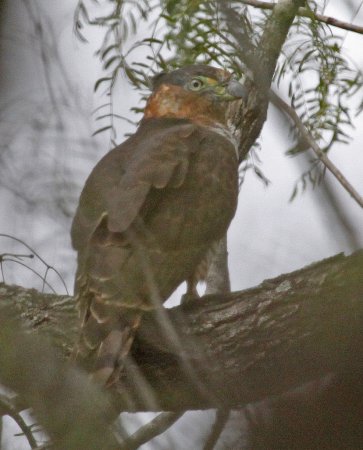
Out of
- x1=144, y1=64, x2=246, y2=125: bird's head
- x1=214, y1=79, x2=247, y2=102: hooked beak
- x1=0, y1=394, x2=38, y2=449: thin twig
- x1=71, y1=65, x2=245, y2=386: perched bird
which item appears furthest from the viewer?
x1=144, y1=64, x2=246, y2=125: bird's head

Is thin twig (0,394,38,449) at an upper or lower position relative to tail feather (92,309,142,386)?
lower

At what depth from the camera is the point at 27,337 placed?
184 cm

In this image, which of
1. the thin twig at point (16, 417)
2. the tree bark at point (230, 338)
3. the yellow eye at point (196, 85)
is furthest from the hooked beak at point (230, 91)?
the thin twig at point (16, 417)

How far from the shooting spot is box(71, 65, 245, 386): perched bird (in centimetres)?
367

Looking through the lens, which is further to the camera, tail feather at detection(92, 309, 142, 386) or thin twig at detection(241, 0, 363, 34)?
thin twig at detection(241, 0, 363, 34)

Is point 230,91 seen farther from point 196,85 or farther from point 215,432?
point 215,432

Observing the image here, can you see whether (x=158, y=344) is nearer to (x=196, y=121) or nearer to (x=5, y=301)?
(x=5, y=301)

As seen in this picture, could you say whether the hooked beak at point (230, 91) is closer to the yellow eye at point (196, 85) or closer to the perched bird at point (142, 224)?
the perched bird at point (142, 224)

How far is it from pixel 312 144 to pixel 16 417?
56.9 inches

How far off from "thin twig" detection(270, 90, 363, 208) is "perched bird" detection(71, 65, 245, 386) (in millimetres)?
823

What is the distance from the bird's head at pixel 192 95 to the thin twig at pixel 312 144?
221 centimetres

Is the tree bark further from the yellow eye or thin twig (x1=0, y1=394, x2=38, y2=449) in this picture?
the yellow eye

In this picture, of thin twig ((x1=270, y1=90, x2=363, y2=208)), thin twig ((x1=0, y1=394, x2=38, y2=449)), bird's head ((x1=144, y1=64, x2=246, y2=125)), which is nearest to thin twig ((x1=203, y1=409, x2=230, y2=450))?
thin twig ((x1=270, y1=90, x2=363, y2=208))

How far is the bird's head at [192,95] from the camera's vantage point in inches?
214
